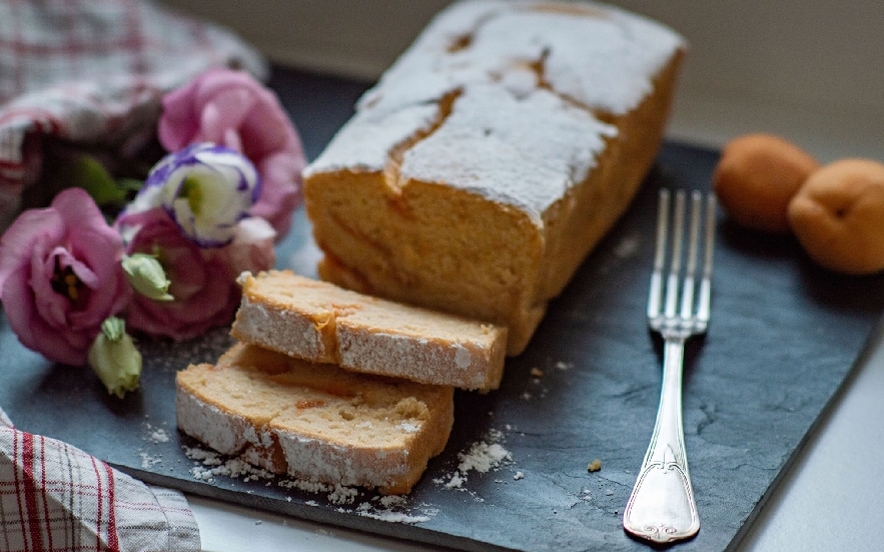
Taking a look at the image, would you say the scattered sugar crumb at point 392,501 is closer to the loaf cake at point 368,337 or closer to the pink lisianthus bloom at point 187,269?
the loaf cake at point 368,337

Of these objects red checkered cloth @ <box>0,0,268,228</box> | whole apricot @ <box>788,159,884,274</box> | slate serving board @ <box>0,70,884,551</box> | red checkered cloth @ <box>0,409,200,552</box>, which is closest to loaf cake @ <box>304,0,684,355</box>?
slate serving board @ <box>0,70,884,551</box>

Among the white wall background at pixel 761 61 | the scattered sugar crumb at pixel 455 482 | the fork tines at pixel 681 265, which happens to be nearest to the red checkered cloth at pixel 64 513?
the scattered sugar crumb at pixel 455 482

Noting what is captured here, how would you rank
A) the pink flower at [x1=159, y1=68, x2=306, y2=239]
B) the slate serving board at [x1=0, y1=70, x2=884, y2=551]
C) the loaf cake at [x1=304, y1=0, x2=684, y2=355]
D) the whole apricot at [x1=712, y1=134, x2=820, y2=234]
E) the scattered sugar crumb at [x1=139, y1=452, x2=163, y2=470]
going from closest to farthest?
the slate serving board at [x1=0, y1=70, x2=884, y2=551], the scattered sugar crumb at [x1=139, y1=452, x2=163, y2=470], the loaf cake at [x1=304, y1=0, x2=684, y2=355], the pink flower at [x1=159, y1=68, x2=306, y2=239], the whole apricot at [x1=712, y1=134, x2=820, y2=234]

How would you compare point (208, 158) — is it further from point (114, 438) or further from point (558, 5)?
point (558, 5)

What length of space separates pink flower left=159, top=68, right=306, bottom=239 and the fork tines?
104 centimetres

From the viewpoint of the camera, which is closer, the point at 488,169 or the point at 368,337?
the point at 368,337

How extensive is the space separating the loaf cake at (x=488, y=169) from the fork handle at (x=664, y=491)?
458mm

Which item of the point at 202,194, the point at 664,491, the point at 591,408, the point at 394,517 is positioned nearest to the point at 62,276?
the point at 202,194

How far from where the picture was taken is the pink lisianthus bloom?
2.56 m

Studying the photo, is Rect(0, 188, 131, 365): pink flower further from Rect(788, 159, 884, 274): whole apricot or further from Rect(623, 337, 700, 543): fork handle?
Rect(788, 159, 884, 274): whole apricot

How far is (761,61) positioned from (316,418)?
7.76 ft

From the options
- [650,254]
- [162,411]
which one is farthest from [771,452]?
[162,411]

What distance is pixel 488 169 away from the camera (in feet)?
8.27

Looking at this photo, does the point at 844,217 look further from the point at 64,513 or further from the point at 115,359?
the point at 64,513
